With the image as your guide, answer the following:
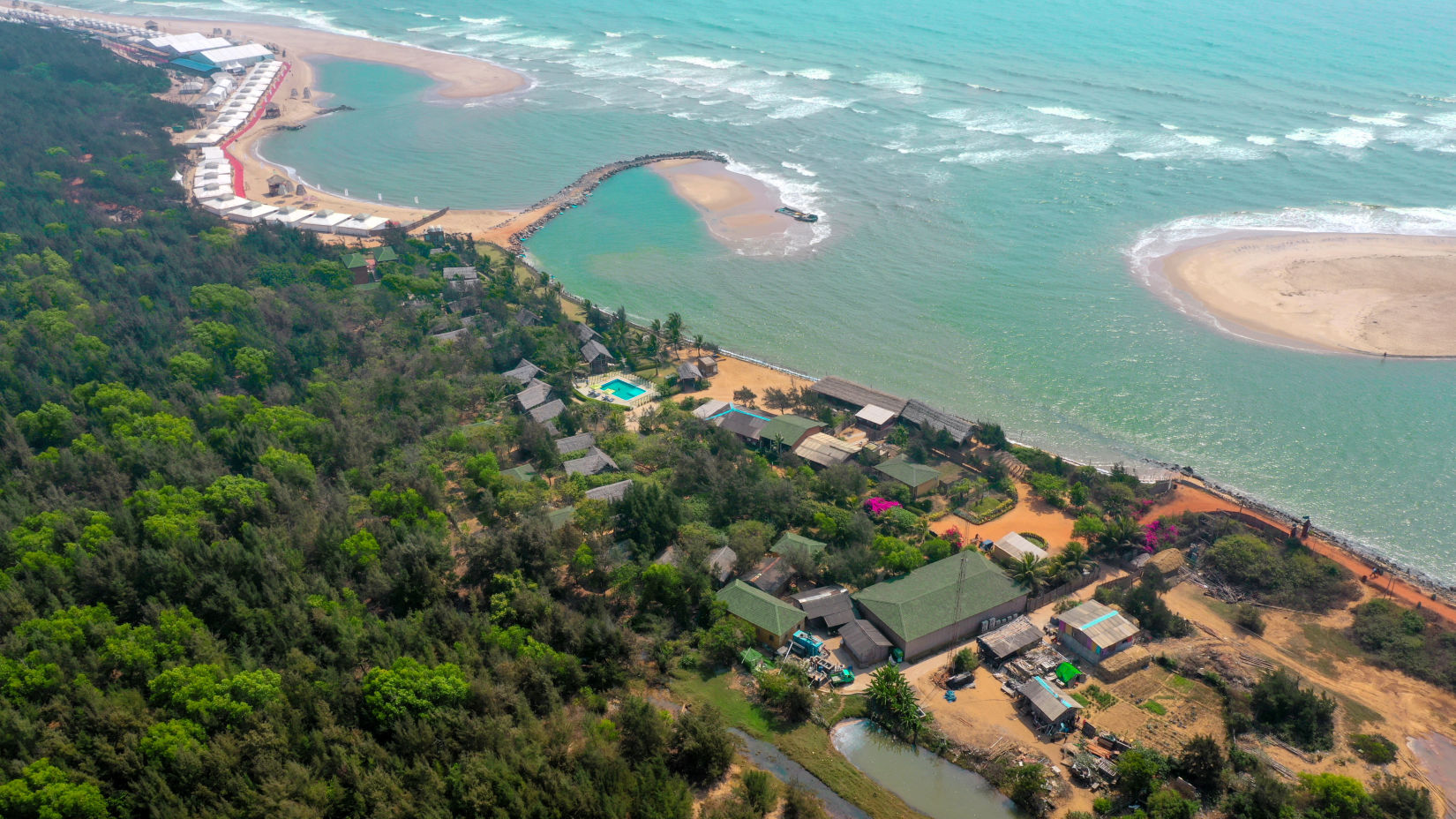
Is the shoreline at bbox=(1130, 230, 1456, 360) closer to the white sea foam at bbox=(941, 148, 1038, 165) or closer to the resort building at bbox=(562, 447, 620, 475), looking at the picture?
the white sea foam at bbox=(941, 148, 1038, 165)

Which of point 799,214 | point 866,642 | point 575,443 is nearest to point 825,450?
point 575,443

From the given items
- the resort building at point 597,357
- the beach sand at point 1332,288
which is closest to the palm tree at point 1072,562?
the resort building at point 597,357

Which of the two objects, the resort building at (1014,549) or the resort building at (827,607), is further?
the resort building at (1014,549)

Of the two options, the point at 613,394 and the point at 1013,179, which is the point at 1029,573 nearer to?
the point at 613,394

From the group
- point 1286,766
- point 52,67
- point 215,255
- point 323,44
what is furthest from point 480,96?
point 1286,766

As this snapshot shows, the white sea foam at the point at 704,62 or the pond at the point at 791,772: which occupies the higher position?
the white sea foam at the point at 704,62

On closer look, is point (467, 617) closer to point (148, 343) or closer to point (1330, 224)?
point (148, 343)

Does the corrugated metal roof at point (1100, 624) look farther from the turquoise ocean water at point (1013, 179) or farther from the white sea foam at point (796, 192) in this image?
the white sea foam at point (796, 192)
